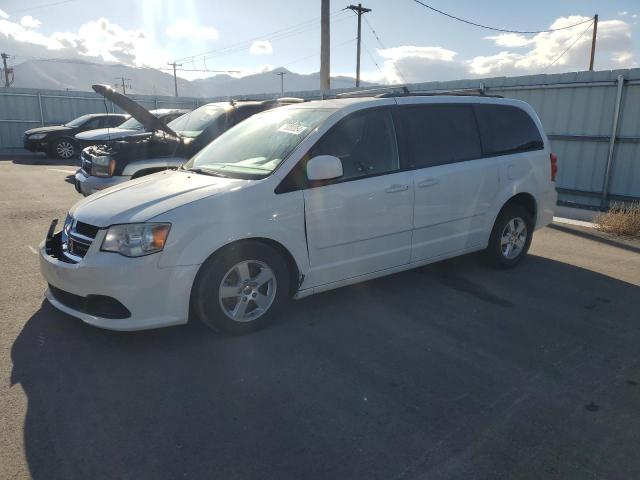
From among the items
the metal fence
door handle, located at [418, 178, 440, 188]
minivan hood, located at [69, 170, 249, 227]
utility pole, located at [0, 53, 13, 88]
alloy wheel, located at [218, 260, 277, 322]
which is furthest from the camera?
utility pole, located at [0, 53, 13, 88]

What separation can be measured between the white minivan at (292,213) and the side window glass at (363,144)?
0.01 metres

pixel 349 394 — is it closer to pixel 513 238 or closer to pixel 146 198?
pixel 146 198

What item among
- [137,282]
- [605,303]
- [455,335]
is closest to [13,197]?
[137,282]

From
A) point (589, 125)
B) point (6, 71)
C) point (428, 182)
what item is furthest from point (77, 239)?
point (6, 71)

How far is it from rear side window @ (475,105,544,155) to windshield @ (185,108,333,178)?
6.15 ft

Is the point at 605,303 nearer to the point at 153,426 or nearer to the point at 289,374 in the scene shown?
the point at 289,374

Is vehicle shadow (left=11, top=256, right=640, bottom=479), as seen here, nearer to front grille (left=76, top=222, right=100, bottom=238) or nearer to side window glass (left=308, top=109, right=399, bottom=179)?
front grille (left=76, top=222, right=100, bottom=238)

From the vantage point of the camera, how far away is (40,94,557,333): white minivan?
3.46 meters

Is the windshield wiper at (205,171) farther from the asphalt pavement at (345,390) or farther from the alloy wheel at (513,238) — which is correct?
the alloy wheel at (513,238)

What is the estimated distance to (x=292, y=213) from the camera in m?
3.84

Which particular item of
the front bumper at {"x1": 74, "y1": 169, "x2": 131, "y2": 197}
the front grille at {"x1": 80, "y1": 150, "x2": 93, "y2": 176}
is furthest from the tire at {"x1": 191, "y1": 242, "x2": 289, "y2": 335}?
the front grille at {"x1": 80, "y1": 150, "x2": 93, "y2": 176}

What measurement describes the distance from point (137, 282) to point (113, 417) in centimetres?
90

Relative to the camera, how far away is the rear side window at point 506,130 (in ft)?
17.1

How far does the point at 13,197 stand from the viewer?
9594mm
